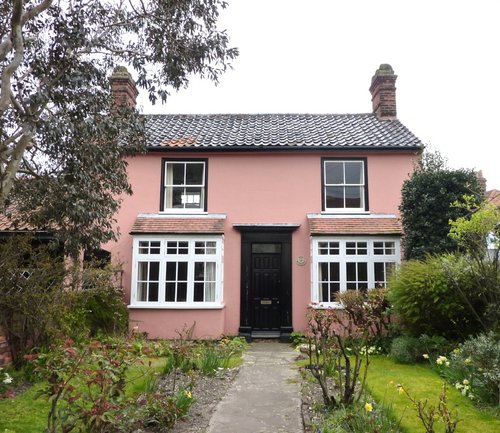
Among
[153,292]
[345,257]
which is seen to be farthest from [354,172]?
[153,292]

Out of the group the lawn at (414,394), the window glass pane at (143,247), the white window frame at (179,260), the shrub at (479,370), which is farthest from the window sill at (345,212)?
the shrub at (479,370)

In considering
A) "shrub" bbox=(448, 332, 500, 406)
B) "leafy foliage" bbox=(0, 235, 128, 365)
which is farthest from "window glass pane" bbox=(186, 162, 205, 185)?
"shrub" bbox=(448, 332, 500, 406)

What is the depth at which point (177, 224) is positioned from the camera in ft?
44.8

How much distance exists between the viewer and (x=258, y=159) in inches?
574

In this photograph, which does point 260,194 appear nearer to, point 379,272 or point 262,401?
point 379,272

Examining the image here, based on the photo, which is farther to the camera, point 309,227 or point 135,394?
point 309,227

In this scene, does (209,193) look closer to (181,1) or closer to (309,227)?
(309,227)

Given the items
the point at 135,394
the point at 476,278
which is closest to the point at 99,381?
the point at 135,394

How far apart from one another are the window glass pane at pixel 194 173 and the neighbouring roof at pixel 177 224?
1.26 meters

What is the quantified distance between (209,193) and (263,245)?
2368mm

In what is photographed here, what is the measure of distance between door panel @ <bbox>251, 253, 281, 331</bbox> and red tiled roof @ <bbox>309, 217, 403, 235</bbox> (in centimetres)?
152

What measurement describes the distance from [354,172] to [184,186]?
5.42 meters

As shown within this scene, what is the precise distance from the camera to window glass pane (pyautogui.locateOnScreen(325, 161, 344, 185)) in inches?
568

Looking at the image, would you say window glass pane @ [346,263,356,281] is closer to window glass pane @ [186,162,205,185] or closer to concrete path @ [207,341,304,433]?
concrete path @ [207,341,304,433]
